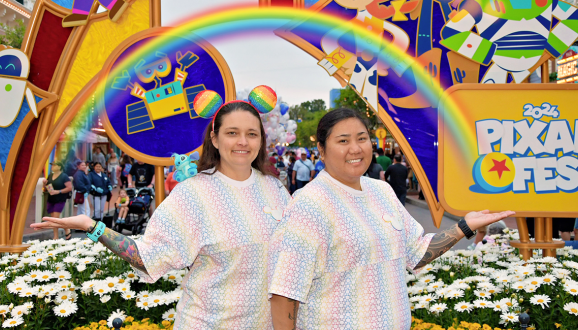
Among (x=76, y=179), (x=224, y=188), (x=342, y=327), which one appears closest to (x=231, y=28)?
(x=224, y=188)

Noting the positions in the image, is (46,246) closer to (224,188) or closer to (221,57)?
(221,57)

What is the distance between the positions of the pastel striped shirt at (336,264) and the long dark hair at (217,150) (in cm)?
56

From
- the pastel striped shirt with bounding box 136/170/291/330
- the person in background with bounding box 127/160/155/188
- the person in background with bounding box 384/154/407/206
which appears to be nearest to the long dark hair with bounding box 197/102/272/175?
the pastel striped shirt with bounding box 136/170/291/330

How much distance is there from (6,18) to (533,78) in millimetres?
27050

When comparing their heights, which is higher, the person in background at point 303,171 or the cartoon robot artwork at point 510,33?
the cartoon robot artwork at point 510,33

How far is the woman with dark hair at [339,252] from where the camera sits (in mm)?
1729

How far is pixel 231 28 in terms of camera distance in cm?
414

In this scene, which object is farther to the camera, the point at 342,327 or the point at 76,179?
the point at 76,179

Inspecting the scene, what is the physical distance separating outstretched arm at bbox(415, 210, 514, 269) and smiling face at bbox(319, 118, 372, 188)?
55 cm

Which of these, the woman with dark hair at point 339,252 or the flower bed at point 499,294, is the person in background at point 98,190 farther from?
the woman with dark hair at point 339,252

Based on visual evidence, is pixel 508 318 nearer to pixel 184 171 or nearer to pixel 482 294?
pixel 482 294

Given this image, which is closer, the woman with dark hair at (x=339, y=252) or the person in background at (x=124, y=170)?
the woman with dark hair at (x=339, y=252)

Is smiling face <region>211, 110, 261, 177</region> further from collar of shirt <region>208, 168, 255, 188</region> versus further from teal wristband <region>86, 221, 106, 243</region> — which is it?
teal wristband <region>86, 221, 106, 243</region>

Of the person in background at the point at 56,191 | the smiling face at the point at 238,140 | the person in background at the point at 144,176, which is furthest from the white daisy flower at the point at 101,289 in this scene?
the person in background at the point at 144,176
